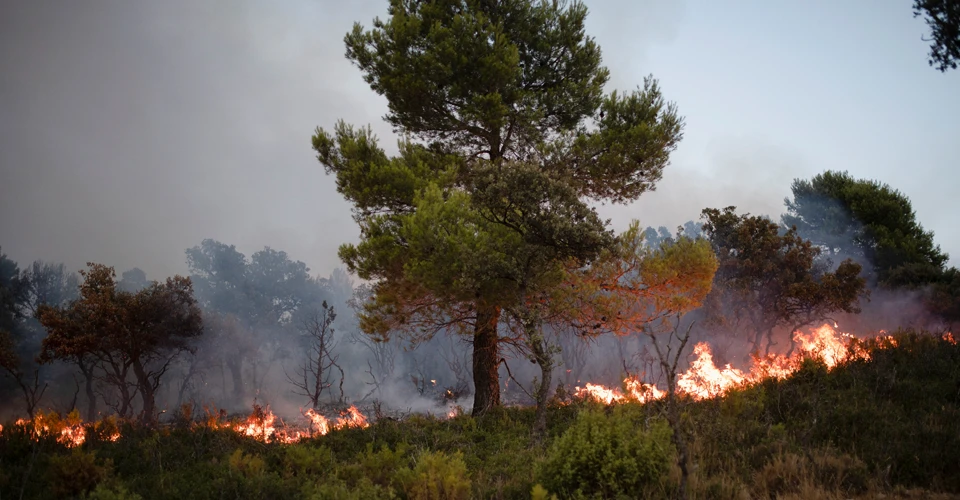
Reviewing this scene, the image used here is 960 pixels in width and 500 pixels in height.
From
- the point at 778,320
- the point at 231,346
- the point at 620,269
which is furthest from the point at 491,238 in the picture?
the point at 231,346

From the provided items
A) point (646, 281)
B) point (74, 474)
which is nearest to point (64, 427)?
point (74, 474)

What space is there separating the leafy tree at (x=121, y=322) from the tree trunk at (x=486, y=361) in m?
15.7

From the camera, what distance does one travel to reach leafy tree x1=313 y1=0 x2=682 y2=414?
47.3 ft

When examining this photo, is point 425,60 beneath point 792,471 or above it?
above

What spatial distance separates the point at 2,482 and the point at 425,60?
40.3 feet

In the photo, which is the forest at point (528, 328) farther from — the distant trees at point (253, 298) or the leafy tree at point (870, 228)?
the distant trees at point (253, 298)

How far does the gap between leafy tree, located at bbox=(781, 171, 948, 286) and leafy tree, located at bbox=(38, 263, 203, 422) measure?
137ft

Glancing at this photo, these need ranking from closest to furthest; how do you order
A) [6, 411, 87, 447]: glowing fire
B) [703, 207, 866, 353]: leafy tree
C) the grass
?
the grass → [6, 411, 87, 447]: glowing fire → [703, 207, 866, 353]: leafy tree

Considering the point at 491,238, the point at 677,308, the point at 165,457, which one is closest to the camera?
the point at 165,457

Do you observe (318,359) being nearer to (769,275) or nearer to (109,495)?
(769,275)

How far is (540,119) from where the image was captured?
15844 millimetres

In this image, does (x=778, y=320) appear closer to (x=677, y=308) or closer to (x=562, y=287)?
(x=677, y=308)

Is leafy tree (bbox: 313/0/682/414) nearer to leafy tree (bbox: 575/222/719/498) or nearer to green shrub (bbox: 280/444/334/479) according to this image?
leafy tree (bbox: 575/222/719/498)

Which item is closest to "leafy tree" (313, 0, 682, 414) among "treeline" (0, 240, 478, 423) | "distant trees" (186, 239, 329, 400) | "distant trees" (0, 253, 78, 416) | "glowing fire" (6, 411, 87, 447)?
"treeline" (0, 240, 478, 423)
